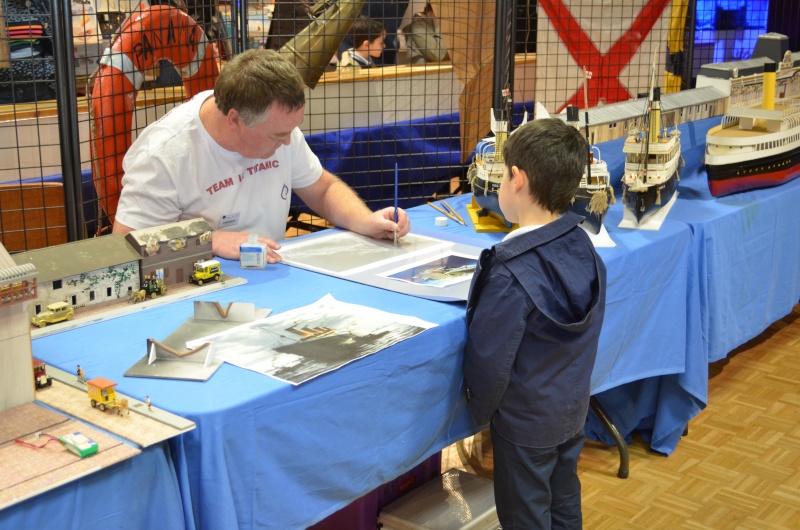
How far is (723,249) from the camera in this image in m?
3.17

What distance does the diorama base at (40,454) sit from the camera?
1272mm

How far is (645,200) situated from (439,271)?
962mm

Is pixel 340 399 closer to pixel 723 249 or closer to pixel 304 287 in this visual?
pixel 304 287

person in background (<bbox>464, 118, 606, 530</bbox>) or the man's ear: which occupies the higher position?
the man's ear

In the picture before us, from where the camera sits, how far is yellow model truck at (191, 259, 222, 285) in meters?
2.19

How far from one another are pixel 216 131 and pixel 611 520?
5.37 ft

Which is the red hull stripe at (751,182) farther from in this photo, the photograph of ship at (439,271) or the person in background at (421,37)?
the person in background at (421,37)

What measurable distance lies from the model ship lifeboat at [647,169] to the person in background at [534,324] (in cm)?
102

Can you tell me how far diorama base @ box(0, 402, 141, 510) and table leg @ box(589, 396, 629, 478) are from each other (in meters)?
1.93

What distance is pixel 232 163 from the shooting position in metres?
2.54

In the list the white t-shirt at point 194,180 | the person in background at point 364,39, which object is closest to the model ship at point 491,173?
the white t-shirt at point 194,180

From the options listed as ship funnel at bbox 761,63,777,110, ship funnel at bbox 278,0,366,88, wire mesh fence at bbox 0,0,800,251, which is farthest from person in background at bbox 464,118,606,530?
ship funnel at bbox 761,63,777,110

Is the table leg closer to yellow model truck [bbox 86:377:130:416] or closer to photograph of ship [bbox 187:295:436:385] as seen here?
photograph of ship [bbox 187:295:436:385]

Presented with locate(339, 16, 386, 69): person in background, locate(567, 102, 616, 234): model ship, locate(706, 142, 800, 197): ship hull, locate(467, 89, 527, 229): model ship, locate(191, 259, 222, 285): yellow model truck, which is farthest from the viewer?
locate(339, 16, 386, 69): person in background
